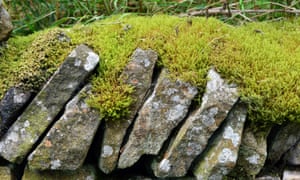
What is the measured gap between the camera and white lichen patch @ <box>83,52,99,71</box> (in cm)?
237

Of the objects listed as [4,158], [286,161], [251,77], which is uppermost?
[251,77]

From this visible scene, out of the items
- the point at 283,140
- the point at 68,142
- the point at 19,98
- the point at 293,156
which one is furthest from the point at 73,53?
the point at 293,156

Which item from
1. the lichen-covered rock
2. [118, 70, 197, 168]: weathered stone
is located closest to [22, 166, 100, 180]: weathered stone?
the lichen-covered rock

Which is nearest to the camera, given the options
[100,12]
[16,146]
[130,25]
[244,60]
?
[16,146]

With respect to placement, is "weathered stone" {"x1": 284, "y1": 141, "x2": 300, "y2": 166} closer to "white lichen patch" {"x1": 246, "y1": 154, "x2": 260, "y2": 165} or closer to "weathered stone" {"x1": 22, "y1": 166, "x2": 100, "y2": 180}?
"white lichen patch" {"x1": 246, "y1": 154, "x2": 260, "y2": 165}

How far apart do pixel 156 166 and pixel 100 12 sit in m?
1.66

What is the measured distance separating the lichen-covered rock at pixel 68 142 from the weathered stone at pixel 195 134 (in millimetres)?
416

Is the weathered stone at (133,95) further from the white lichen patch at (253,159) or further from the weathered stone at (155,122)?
the white lichen patch at (253,159)

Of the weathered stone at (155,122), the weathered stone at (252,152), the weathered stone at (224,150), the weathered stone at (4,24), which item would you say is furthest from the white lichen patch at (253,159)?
the weathered stone at (4,24)

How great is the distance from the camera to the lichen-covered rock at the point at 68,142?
2.26 m

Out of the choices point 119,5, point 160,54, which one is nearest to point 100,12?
point 119,5

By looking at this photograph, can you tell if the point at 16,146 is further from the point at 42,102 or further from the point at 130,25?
the point at 130,25

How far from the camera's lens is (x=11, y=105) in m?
2.33

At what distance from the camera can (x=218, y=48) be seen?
253 cm
